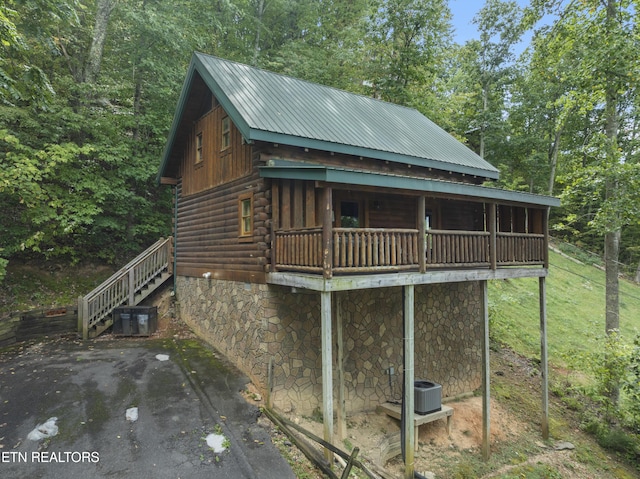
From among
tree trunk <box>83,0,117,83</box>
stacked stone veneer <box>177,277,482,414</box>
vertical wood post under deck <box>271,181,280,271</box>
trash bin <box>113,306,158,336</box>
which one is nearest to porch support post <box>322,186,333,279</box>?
stacked stone veneer <box>177,277,482,414</box>

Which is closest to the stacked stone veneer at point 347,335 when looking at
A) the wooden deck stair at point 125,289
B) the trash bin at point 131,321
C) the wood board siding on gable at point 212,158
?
the trash bin at point 131,321

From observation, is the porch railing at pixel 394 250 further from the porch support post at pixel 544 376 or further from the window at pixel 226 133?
the window at pixel 226 133

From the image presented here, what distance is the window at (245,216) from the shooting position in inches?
356

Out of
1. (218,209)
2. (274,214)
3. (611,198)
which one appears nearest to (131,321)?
(218,209)

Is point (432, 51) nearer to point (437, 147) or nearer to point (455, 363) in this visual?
point (437, 147)

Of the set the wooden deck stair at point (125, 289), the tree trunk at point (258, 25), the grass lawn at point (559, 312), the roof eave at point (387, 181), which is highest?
the tree trunk at point (258, 25)

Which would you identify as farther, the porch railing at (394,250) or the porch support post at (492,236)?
the porch support post at (492,236)

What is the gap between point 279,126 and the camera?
8.40 metres

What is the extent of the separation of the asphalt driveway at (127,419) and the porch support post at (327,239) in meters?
3.22

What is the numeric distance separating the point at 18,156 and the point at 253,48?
1680cm

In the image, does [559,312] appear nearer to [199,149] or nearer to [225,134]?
[225,134]

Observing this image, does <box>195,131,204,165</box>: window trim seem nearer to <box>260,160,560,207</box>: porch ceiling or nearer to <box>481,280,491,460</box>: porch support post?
<box>260,160,560,207</box>: porch ceiling

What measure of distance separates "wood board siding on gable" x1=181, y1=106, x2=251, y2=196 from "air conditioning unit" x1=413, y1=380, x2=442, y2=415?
22.0 ft

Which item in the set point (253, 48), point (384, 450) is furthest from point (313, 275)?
point (253, 48)
